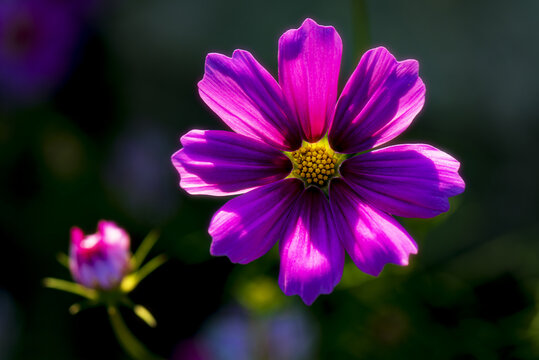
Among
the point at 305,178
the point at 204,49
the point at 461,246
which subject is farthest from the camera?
the point at 204,49

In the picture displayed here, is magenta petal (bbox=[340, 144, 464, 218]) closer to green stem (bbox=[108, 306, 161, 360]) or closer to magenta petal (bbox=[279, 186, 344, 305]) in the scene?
magenta petal (bbox=[279, 186, 344, 305])

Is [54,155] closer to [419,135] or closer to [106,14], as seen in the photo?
[106,14]

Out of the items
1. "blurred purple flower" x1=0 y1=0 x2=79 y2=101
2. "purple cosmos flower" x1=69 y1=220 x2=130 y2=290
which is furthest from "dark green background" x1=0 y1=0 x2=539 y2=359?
"purple cosmos flower" x1=69 y1=220 x2=130 y2=290

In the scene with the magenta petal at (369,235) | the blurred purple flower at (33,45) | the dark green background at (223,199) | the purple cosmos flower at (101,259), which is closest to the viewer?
the magenta petal at (369,235)

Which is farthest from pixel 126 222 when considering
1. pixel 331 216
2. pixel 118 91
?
pixel 331 216

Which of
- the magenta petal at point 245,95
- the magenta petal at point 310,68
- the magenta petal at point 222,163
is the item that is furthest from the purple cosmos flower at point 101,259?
the magenta petal at point 310,68

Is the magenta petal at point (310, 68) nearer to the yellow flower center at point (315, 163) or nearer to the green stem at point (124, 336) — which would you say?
the yellow flower center at point (315, 163)
